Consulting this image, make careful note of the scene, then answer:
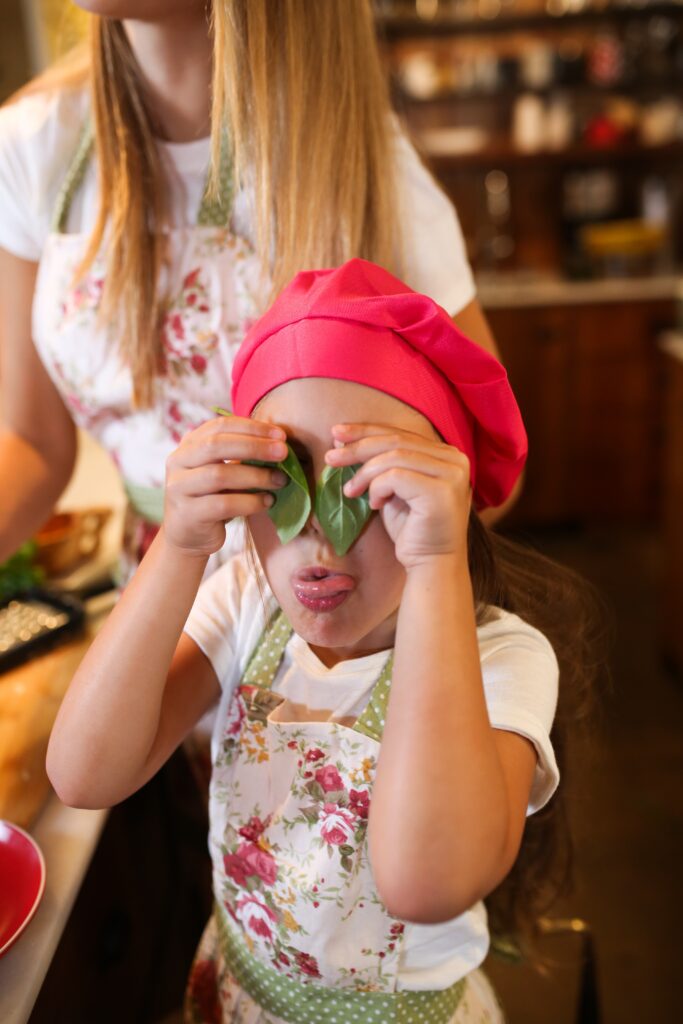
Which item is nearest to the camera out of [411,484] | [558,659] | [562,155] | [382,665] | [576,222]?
[411,484]

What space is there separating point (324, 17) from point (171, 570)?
0.60m

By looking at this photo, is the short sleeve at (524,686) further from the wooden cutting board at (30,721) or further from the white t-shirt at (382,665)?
the wooden cutting board at (30,721)

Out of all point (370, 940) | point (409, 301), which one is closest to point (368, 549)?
point (409, 301)

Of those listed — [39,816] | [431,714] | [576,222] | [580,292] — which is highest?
[431,714]

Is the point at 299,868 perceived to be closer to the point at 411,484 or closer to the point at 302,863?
the point at 302,863

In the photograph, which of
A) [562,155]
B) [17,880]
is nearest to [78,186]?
[17,880]

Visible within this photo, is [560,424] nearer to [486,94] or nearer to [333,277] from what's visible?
[486,94]

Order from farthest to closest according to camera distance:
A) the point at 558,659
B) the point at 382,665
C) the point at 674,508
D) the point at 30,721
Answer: the point at 674,508 → the point at 30,721 → the point at 558,659 → the point at 382,665

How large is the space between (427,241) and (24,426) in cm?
57

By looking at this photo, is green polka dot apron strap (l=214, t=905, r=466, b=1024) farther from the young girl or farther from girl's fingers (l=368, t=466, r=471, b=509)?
girl's fingers (l=368, t=466, r=471, b=509)

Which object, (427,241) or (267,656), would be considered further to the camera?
(427,241)

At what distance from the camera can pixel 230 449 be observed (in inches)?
28.6

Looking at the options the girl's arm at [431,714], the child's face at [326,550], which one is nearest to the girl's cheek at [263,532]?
the child's face at [326,550]

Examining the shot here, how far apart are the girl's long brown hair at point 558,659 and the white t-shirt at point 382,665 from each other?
0.06 meters
